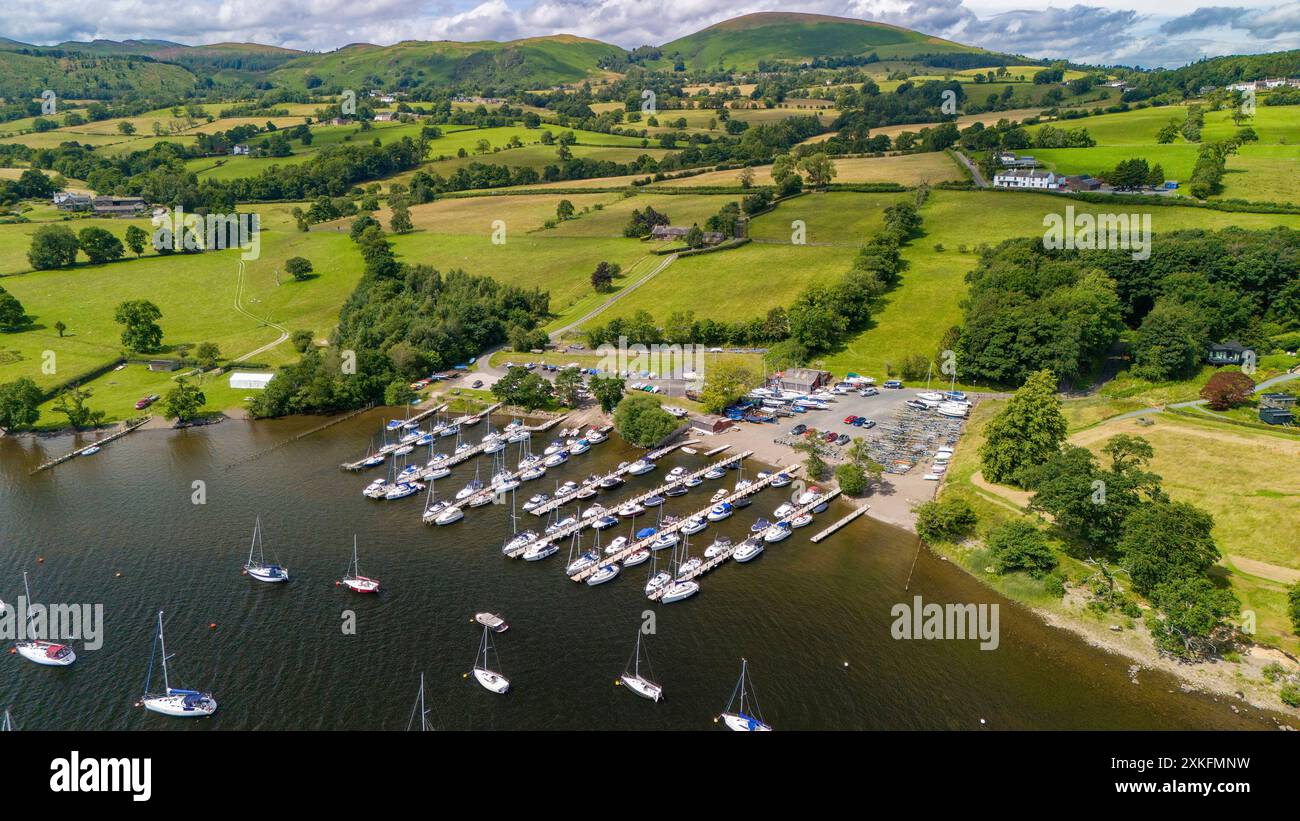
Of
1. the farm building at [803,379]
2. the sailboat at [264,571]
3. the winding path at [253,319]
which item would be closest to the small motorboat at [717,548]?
the sailboat at [264,571]

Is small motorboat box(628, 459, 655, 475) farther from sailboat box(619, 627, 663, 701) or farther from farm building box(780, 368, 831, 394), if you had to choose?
sailboat box(619, 627, 663, 701)

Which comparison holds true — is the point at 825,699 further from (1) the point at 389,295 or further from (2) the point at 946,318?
(1) the point at 389,295

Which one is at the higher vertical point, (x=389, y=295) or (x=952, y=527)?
(x=389, y=295)

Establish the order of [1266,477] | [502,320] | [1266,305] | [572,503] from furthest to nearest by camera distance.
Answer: [502,320]
[1266,305]
[572,503]
[1266,477]

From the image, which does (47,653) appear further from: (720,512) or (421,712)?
(720,512)

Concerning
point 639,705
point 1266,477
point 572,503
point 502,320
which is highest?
point 502,320

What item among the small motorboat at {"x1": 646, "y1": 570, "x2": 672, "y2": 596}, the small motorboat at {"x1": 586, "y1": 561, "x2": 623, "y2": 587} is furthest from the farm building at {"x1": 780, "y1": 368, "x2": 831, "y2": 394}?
the small motorboat at {"x1": 586, "y1": 561, "x2": 623, "y2": 587}

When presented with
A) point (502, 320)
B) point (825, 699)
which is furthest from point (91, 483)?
point (825, 699)
